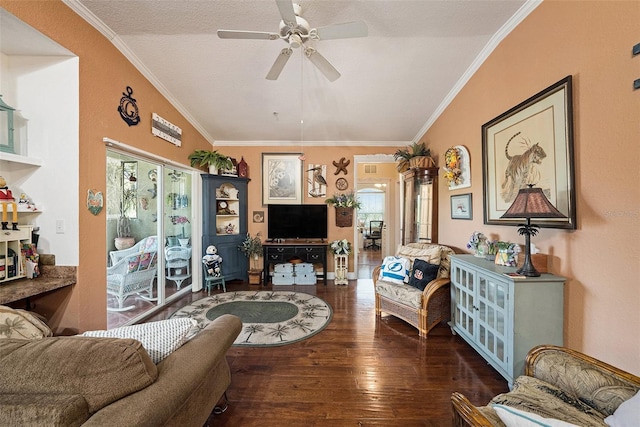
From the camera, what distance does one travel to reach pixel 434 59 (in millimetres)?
2439

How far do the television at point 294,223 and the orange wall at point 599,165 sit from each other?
10.6 ft

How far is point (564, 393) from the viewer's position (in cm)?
110

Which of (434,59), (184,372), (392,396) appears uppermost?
(434,59)

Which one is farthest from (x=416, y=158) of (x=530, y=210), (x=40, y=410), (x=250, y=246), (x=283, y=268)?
(x=40, y=410)

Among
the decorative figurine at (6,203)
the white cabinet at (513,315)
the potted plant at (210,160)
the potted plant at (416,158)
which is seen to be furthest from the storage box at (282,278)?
the decorative figurine at (6,203)

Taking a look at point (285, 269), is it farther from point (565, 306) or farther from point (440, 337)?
point (565, 306)

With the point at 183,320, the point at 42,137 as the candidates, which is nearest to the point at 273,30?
the point at 42,137

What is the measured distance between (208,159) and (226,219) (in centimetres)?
121

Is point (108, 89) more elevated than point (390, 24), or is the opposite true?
point (390, 24)

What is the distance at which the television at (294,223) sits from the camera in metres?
4.51

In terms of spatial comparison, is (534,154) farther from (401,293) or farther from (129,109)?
(129,109)

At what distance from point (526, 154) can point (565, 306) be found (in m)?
1.19

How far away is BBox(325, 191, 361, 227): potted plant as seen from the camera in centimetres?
446

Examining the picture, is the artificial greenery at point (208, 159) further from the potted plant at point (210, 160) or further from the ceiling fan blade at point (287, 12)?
the ceiling fan blade at point (287, 12)
